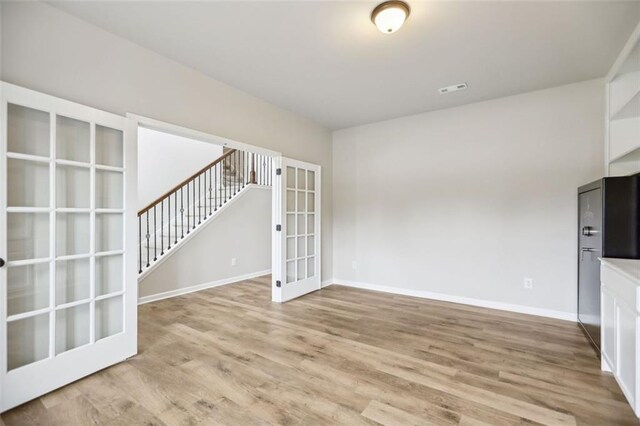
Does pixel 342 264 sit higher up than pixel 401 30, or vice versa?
pixel 401 30

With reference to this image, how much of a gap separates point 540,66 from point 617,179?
1356mm

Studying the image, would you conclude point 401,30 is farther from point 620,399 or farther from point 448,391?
point 620,399

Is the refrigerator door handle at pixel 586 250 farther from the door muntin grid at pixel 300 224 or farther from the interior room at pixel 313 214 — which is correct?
the door muntin grid at pixel 300 224

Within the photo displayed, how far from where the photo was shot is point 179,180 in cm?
627

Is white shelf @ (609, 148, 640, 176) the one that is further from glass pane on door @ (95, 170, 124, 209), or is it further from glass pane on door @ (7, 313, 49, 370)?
glass pane on door @ (7, 313, 49, 370)

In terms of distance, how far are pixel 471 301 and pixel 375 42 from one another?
11.1 feet

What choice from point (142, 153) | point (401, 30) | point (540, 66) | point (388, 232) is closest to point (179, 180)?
point (142, 153)

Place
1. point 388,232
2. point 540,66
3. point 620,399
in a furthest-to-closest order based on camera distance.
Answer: point 388,232 → point 540,66 → point 620,399

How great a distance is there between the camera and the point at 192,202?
623 centimetres

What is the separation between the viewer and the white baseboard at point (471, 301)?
338cm

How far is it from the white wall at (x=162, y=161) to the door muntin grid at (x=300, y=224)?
258cm

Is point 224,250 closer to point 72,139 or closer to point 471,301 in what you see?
point 72,139

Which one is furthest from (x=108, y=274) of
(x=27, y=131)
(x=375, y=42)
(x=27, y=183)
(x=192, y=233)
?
(x=375, y=42)

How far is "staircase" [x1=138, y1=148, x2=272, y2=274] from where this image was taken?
4656mm
